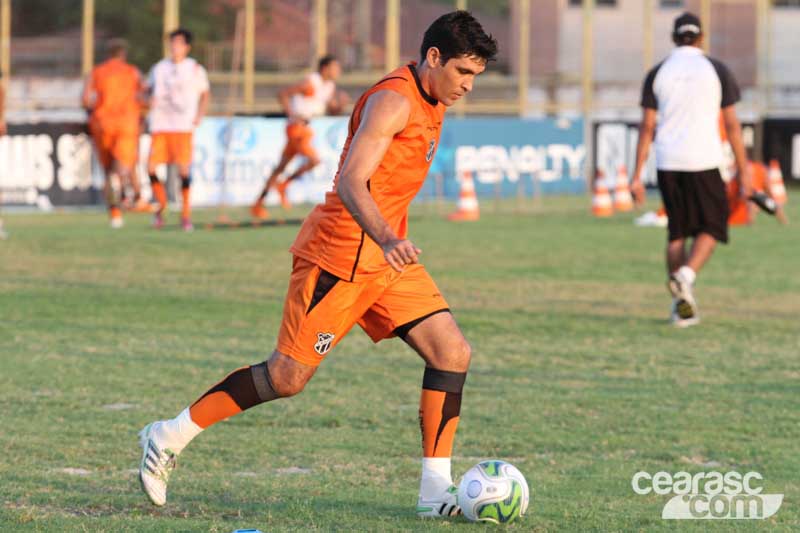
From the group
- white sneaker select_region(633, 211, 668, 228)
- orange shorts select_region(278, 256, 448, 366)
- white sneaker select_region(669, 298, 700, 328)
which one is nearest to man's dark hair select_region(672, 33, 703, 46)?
white sneaker select_region(669, 298, 700, 328)

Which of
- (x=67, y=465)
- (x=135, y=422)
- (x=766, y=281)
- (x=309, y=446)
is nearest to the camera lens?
(x=67, y=465)

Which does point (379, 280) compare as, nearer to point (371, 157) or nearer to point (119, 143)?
point (371, 157)

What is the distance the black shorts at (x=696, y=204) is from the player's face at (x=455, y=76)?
20.6 feet

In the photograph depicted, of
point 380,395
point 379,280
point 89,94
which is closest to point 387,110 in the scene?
point 379,280

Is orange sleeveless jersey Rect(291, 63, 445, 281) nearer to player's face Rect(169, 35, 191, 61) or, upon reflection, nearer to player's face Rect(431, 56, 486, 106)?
player's face Rect(431, 56, 486, 106)

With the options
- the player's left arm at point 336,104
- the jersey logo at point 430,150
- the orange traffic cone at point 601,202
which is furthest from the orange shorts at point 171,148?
the jersey logo at point 430,150

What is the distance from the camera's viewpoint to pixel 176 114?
2008 cm

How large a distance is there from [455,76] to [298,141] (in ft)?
51.0

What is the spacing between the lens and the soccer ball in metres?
5.74

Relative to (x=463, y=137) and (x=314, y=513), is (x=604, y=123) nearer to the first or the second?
(x=463, y=137)

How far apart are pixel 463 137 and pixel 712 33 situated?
18452mm

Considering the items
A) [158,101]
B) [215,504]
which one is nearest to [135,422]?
[215,504]

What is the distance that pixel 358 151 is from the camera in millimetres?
5656

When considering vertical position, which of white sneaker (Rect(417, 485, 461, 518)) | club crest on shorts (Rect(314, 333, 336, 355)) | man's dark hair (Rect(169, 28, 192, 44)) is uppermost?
man's dark hair (Rect(169, 28, 192, 44))
